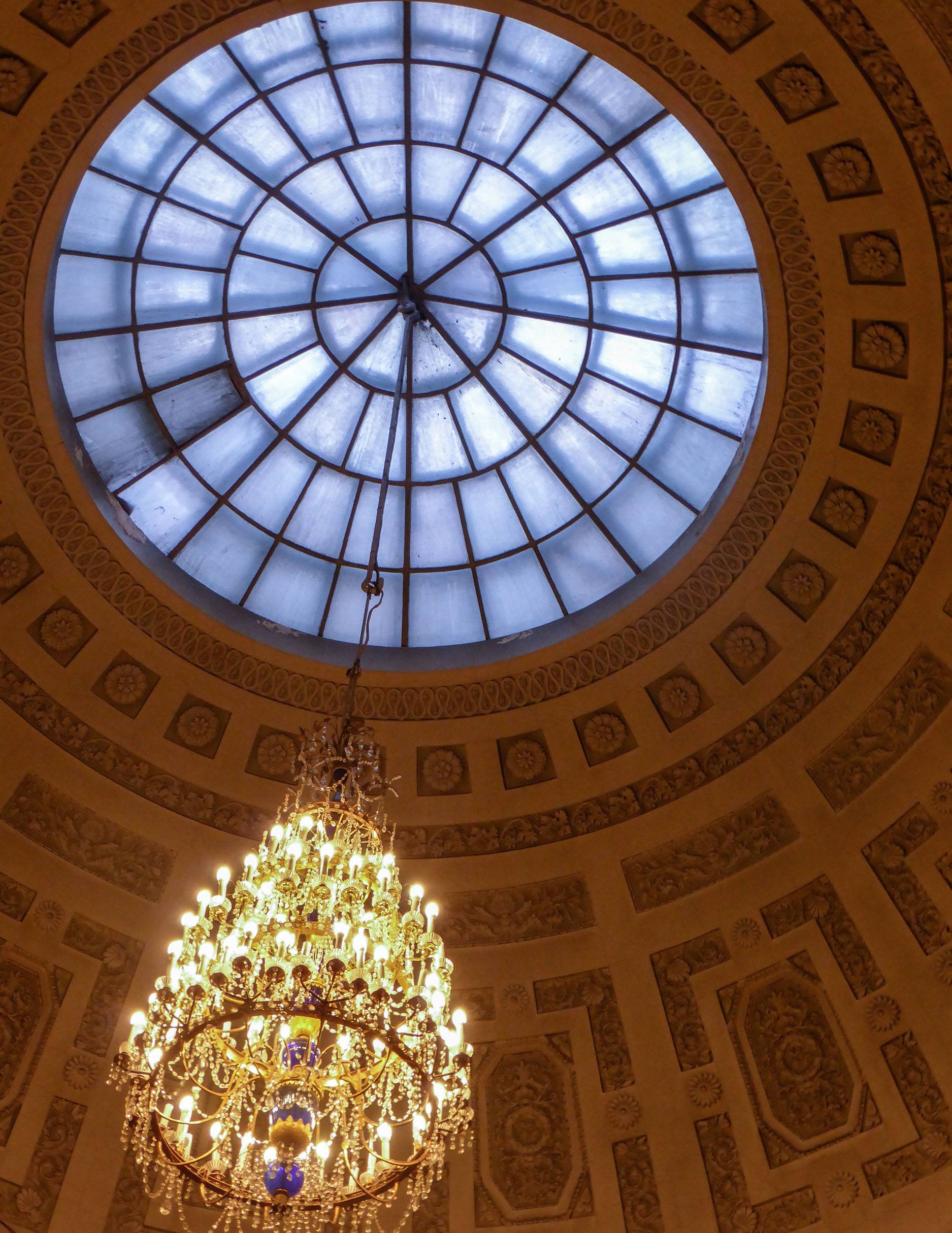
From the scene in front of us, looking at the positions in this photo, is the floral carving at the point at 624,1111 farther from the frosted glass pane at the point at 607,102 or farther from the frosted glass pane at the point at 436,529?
the frosted glass pane at the point at 607,102

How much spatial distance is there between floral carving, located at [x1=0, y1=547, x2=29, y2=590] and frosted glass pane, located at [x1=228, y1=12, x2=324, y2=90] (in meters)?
4.45

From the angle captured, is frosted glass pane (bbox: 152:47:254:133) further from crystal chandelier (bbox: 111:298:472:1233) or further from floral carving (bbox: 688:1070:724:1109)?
floral carving (bbox: 688:1070:724:1109)

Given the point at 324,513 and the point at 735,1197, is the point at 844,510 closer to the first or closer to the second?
the point at 324,513

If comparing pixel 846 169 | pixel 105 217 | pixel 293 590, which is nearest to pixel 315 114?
pixel 105 217

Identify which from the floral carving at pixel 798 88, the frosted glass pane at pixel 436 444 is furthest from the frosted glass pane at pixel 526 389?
the floral carving at pixel 798 88

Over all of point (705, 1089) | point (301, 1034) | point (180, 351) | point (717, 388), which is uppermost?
point (180, 351)

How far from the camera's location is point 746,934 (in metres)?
11.2

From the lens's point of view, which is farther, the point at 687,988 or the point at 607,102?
the point at 687,988

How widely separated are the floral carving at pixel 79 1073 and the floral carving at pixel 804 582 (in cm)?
752

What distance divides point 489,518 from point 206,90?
4.64 metres

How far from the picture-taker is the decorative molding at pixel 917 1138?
9.82 metres

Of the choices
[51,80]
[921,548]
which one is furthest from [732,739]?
[51,80]

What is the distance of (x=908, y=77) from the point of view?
829 cm

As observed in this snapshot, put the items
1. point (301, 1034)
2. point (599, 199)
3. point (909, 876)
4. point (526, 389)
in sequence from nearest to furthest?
point (301, 1034)
point (599, 199)
point (909, 876)
point (526, 389)
